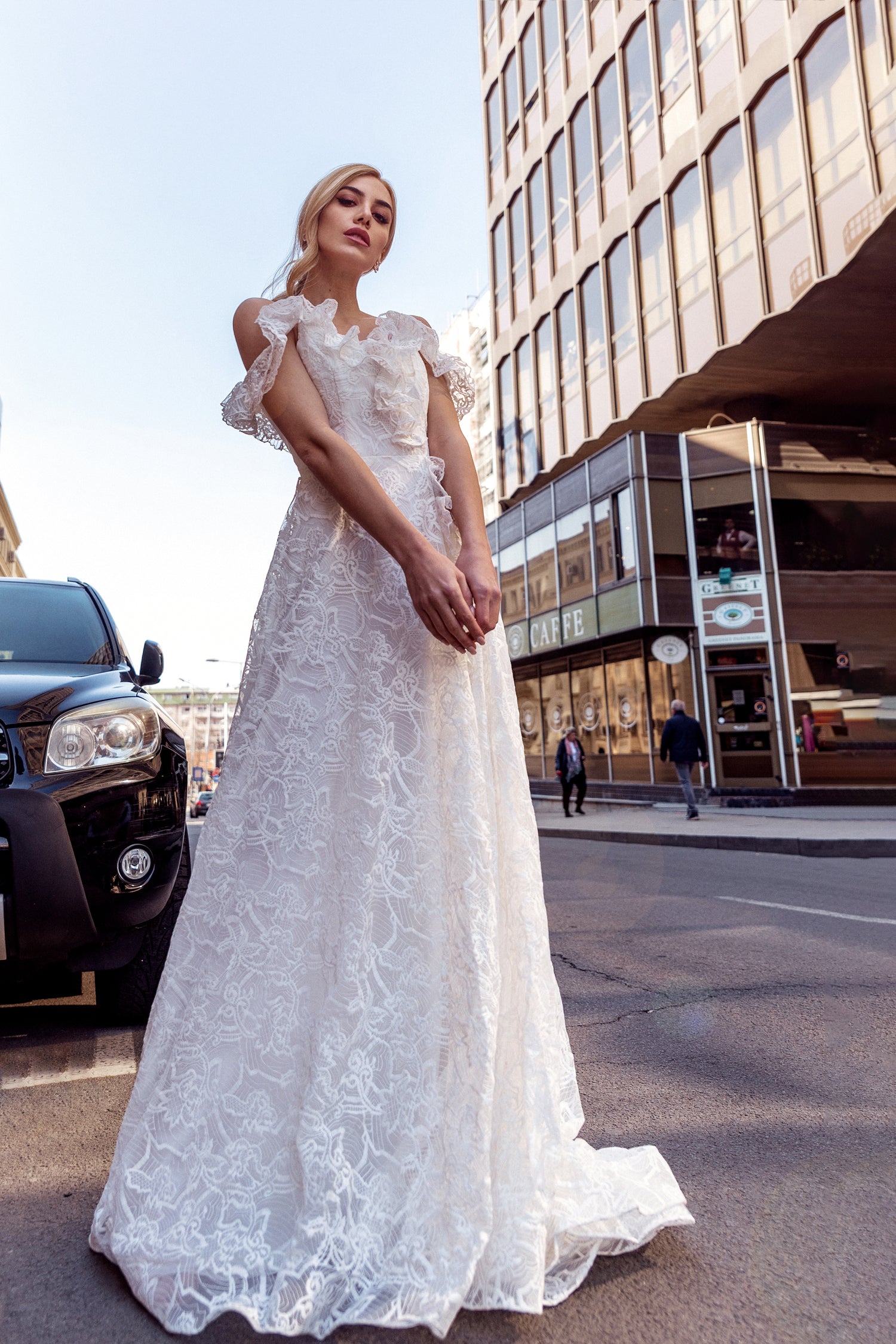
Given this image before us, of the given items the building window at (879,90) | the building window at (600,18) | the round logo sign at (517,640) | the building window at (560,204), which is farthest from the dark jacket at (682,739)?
the building window at (600,18)

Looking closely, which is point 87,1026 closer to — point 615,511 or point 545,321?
point 615,511

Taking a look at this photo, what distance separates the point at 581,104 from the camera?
77.8 feet

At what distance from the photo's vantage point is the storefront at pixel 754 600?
18.3 m

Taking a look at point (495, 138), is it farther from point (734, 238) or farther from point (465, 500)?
point (465, 500)

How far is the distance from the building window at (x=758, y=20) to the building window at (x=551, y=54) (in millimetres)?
8151

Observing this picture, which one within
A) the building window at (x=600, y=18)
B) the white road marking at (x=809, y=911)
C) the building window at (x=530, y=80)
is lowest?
the white road marking at (x=809, y=911)

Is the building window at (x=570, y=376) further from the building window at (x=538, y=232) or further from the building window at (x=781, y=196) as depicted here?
the building window at (x=781, y=196)

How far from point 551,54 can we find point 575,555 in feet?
46.4

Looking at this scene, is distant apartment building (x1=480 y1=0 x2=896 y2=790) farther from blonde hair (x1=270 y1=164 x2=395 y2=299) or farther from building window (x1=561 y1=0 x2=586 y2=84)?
blonde hair (x1=270 y1=164 x2=395 y2=299)

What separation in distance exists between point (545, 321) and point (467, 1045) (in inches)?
1014

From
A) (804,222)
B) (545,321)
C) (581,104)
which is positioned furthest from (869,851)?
(581,104)

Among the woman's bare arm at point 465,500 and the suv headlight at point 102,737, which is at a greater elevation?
the woman's bare arm at point 465,500

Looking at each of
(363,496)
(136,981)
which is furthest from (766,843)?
(363,496)

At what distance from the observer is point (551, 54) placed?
25.5m
